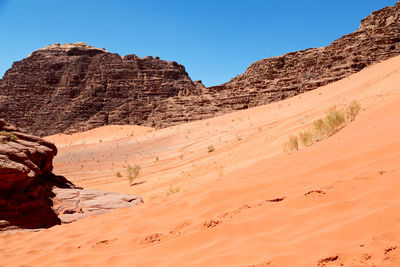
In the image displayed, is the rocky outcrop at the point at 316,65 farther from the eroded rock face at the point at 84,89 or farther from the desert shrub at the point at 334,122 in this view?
the desert shrub at the point at 334,122

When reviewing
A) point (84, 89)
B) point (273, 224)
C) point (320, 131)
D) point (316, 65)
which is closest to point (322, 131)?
point (320, 131)

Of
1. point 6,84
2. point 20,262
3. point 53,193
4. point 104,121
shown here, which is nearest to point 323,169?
point 20,262

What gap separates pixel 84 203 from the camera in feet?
22.2

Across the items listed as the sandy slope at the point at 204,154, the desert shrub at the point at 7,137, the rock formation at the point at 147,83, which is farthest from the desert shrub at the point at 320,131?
the rock formation at the point at 147,83

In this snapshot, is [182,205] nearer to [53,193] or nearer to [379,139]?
[379,139]

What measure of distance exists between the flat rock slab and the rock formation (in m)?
26.2

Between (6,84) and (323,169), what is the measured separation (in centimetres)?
6070

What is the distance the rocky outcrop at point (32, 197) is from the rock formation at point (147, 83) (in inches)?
1031

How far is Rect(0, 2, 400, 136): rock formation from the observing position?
30.6 m

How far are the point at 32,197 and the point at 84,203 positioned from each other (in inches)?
43.4

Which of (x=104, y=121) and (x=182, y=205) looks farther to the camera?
(x=104, y=121)

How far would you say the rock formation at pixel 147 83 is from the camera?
100ft

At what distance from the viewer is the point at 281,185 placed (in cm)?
369

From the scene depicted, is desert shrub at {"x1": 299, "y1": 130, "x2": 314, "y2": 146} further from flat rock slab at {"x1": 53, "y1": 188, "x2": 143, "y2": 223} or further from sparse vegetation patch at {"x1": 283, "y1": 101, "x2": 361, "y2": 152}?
flat rock slab at {"x1": 53, "y1": 188, "x2": 143, "y2": 223}
